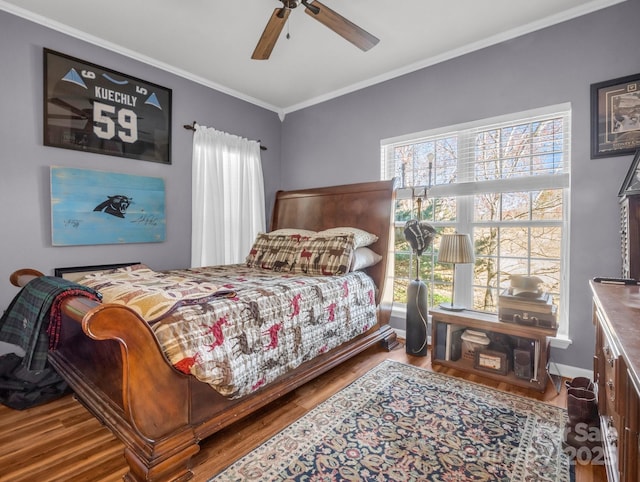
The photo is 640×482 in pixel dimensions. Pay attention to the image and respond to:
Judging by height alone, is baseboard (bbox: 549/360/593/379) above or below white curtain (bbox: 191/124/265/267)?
below

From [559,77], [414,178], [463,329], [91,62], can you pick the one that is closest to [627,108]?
[559,77]

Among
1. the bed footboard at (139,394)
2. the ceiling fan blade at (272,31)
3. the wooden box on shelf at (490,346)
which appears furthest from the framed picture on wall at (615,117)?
the bed footboard at (139,394)

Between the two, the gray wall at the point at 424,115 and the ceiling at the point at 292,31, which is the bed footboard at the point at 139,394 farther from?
the ceiling at the point at 292,31

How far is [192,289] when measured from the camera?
1.75 m

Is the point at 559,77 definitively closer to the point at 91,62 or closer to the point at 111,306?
the point at 111,306

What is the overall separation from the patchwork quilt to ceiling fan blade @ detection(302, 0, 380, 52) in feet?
5.50

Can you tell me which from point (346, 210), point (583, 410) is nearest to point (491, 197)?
point (346, 210)

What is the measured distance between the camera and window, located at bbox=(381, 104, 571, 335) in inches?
103

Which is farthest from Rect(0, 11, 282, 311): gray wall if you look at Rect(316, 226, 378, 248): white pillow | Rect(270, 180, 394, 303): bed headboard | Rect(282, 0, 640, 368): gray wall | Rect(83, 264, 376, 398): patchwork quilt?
Rect(282, 0, 640, 368): gray wall

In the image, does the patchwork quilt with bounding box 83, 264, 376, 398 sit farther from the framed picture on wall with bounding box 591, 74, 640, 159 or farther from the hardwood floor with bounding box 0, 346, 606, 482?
the framed picture on wall with bounding box 591, 74, 640, 159

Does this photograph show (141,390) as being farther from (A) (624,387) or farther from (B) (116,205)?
(B) (116,205)

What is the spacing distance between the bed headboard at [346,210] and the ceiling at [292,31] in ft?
3.97

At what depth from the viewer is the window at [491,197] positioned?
8.59 feet

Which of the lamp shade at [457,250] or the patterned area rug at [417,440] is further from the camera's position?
the lamp shade at [457,250]
